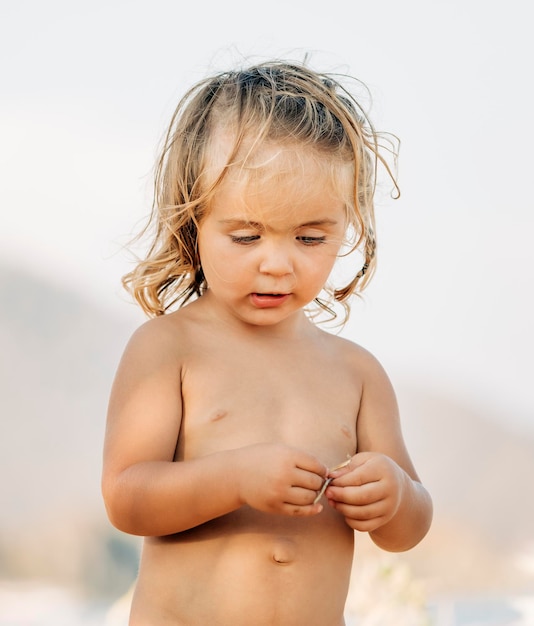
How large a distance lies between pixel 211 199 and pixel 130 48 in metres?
2.32

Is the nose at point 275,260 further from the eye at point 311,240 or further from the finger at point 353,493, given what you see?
the finger at point 353,493

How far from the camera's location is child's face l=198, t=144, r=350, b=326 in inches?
48.8

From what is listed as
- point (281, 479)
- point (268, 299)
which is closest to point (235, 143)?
point (268, 299)

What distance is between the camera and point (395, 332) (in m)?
3.64

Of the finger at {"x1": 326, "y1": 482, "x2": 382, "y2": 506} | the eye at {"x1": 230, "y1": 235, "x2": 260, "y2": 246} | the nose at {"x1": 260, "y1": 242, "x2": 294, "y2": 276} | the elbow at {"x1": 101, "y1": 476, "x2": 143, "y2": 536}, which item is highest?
the eye at {"x1": 230, "y1": 235, "x2": 260, "y2": 246}

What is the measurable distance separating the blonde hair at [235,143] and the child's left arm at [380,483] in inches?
8.1

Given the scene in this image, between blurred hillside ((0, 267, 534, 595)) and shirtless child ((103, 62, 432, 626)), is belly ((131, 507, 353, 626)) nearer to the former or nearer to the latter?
shirtless child ((103, 62, 432, 626))

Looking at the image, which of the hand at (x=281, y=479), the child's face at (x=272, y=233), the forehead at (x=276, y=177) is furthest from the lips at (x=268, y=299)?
the hand at (x=281, y=479)

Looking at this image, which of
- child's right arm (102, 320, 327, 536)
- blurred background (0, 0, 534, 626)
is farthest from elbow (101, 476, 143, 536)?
blurred background (0, 0, 534, 626)

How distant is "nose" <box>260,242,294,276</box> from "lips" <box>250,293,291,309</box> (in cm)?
5

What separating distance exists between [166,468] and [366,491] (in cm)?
24

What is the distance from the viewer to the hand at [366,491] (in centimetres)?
116

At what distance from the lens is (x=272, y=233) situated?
1241 mm

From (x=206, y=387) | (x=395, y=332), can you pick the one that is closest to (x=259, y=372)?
(x=206, y=387)
